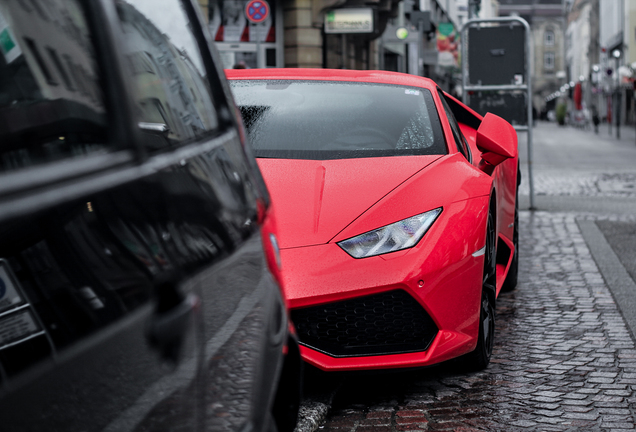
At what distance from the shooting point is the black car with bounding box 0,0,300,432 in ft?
3.49

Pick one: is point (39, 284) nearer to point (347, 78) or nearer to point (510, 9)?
point (347, 78)

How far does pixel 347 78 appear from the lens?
518cm

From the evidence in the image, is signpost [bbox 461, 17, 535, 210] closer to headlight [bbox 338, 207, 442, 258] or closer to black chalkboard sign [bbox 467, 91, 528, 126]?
black chalkboard sign [bbox 467, 91, 528, 126]

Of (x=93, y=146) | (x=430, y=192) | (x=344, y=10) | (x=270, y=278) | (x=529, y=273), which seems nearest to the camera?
(x=93, y=146)

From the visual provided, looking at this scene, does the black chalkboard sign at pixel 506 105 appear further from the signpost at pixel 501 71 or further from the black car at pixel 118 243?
the black car at pixel 118 243

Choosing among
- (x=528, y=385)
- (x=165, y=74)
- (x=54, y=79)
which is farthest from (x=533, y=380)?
(x=54, y=79)

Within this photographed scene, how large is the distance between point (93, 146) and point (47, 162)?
0.14m

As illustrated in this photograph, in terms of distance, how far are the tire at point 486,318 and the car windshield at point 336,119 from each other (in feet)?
1.92

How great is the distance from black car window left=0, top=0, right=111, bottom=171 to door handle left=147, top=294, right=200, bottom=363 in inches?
9.8

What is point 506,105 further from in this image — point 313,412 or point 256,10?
point 313,412

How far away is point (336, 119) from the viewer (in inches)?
192

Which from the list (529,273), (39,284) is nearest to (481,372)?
(529,273)

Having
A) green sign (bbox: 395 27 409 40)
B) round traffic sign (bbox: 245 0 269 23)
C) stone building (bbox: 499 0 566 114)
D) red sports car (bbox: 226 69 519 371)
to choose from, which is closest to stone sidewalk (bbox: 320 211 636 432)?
red sports car (bbox: 226 69 519 371)

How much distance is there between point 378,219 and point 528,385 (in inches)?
41.7
